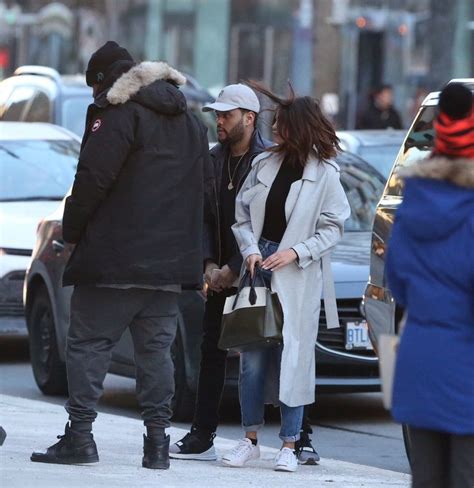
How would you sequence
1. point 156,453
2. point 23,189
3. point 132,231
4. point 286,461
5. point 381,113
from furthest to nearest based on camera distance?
point 381,113, point 23,189, point 286,461, point 156,453, point 132,231

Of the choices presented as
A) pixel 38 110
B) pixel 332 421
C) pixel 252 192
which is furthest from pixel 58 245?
pixel 38 110

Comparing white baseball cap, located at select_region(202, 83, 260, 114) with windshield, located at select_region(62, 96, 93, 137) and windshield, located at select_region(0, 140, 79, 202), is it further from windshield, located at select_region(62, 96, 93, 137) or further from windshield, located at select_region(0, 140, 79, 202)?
windshield, located at select_region(62, 96, 93, 137)

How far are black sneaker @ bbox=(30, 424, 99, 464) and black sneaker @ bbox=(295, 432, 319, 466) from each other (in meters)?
1.10

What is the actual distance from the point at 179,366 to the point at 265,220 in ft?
6.26

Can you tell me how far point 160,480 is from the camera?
7285 mm

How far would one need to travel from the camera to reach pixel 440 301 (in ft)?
16.8

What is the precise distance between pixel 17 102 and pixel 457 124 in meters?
12.5

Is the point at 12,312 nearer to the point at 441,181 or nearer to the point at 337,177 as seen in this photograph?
the point at 337,177

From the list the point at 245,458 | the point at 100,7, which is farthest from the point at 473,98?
the point at 100,7

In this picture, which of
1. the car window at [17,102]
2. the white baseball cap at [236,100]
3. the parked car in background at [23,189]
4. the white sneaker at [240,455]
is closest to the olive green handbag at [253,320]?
the white sneaker at [240,455]

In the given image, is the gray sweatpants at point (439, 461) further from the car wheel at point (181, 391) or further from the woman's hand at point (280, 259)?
the car wheel at point (181, 391)

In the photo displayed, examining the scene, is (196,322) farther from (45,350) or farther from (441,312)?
(441,312)

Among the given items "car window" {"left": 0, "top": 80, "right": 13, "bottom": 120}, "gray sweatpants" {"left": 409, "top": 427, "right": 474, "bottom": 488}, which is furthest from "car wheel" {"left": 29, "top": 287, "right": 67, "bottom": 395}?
"car window" {"left": 0, "top": 80, "right": 13, "bottom": 120}

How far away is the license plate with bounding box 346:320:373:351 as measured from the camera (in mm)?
9672
